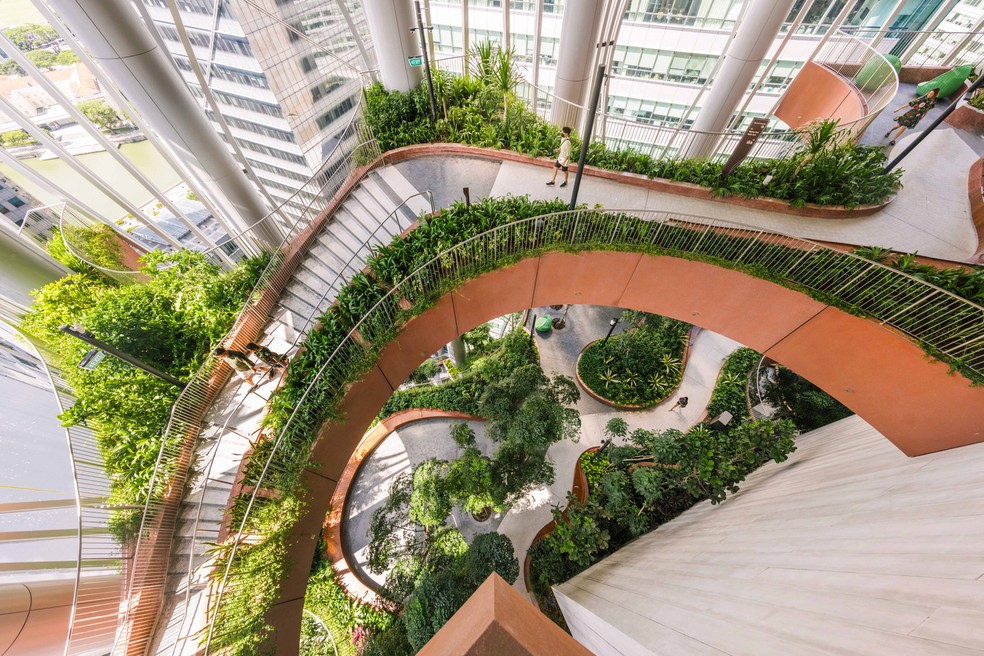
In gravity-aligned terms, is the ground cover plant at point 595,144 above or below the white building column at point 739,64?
below

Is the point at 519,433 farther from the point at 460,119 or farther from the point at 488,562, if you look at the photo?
the point at 460,119

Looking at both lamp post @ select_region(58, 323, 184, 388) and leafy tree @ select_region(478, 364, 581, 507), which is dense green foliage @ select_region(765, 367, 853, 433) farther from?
lamp post @ select_region(58, 323, 184, 388)

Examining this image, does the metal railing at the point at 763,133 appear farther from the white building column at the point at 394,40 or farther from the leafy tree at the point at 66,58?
the leafy tree at the point at 66,58

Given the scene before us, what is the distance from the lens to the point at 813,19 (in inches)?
512

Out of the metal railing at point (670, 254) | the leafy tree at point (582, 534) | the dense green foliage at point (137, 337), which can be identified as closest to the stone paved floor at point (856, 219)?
the metal railing at point (670, 254)

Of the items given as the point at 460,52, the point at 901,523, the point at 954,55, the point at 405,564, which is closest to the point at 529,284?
the point at 901,523

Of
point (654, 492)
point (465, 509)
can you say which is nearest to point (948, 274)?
point (654, 492)

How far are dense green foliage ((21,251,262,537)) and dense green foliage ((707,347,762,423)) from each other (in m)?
15.0

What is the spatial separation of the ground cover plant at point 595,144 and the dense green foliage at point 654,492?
570cm

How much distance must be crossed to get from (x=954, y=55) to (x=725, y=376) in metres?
13.6

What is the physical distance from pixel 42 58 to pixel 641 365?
19.6 m

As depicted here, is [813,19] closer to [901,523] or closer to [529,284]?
[529,284]

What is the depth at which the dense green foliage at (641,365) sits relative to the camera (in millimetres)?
14148

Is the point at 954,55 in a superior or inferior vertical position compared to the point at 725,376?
superior
